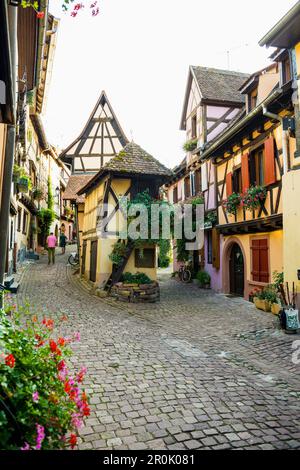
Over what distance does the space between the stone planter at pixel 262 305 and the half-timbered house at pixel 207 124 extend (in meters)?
3.86

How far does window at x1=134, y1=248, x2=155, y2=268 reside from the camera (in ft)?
37.7

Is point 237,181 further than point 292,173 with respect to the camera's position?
Yes

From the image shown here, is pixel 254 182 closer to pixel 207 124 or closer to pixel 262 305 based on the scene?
pixel 262 305

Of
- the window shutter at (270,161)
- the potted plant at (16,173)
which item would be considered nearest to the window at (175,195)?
the window shutter at (270,161)

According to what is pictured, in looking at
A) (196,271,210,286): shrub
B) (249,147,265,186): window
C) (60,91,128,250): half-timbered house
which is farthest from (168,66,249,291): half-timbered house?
(60,91,128,250): half-timbered house

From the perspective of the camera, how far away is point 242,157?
1152 centimetres

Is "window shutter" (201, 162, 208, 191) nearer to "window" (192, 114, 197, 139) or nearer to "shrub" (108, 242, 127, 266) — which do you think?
"window" (192, 114, 197, 139)

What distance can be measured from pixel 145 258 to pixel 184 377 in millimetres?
7188

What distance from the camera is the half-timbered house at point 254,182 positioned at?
9195 millimetres

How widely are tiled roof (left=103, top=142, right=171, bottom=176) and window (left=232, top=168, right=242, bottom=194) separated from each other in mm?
2629

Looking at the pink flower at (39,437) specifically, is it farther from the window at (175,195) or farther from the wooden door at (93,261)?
the window at (175,195)

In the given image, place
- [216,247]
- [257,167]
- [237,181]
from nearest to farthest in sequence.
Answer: [257,167]
[237,181]
[216,247]

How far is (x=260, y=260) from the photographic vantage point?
1054 cm

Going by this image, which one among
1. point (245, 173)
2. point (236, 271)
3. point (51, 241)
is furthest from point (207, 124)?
point (51, 241)
